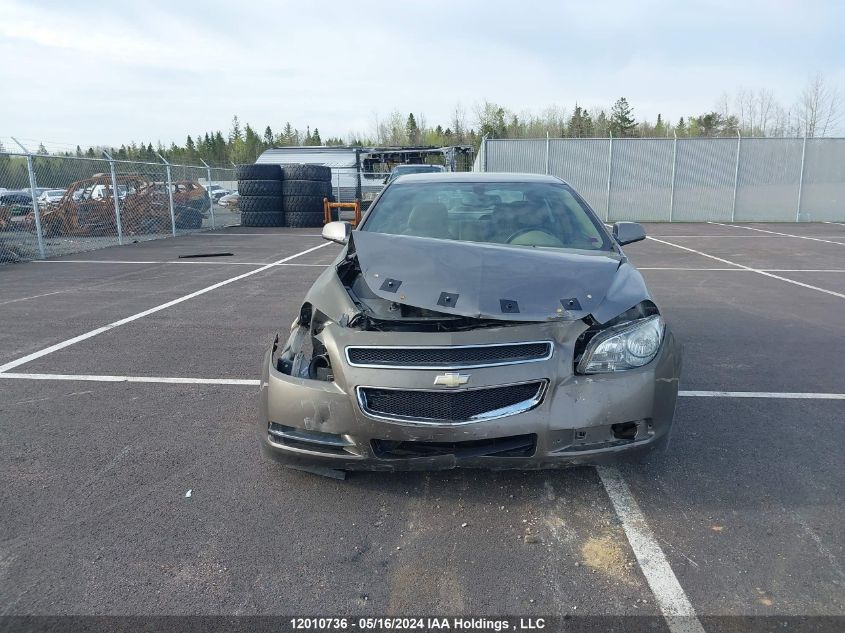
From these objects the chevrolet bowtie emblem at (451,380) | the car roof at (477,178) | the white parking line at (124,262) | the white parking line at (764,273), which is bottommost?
Result: the white parking line at (764,273)

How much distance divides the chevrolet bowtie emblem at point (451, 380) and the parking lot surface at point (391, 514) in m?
0.66

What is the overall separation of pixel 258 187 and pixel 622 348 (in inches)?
740

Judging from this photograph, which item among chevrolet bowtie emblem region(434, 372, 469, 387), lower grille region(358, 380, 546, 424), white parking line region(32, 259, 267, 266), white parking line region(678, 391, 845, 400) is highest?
Answer: chevrolet bowtie emblem region(434, 372, 469, 387)

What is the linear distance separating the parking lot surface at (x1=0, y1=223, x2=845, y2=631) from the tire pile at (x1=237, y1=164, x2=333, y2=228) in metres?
15.4

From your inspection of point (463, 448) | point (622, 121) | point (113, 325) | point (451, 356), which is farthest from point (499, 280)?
point (622, 121)

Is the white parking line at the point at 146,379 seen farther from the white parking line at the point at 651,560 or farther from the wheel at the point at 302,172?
the wheel at the point at 302,172

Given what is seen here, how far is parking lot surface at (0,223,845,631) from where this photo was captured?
2.36m

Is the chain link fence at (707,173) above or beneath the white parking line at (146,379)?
above

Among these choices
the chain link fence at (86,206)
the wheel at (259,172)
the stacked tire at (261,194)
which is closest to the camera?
the chain link fence at (86,206)

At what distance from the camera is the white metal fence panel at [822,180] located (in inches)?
972

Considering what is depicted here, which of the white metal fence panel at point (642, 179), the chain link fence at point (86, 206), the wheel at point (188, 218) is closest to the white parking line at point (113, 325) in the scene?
the chain link fence at point (86, 206)

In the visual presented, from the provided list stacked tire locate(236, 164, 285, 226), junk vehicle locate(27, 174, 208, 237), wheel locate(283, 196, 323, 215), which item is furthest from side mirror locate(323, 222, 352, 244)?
stacked tire locate(236, 164, 285, 226)

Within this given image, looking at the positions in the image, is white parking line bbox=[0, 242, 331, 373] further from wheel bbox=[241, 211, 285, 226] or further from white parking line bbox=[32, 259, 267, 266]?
wheel bbox=[241, 211, 285, 226]

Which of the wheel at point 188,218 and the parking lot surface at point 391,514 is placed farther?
the wheel at point 188,218
